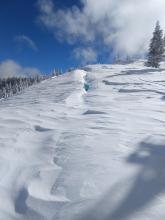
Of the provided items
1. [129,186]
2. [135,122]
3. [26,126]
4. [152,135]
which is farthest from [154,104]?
[129,186]

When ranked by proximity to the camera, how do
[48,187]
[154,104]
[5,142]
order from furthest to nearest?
[154,104]
[5,142]
[48,187]

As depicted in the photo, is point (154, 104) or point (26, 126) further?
point (154, 104)

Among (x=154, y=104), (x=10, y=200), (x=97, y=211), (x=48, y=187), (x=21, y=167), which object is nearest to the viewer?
(x=97, y=211)

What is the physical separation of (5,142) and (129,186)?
11.0 ft

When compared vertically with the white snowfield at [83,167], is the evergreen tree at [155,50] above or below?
above

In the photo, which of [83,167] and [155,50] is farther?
[155,50]

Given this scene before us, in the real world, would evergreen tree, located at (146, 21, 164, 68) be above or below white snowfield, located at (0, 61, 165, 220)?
above

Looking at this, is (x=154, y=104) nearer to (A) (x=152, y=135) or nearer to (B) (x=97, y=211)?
(A) (x=152, y=135)

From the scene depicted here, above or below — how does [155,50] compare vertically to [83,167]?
above

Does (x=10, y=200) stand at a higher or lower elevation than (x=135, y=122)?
lower

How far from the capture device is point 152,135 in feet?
Answer: 22.5

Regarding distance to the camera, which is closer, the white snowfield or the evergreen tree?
the white snowfield

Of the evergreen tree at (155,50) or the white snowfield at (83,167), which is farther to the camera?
the evergreen tree at (155,50)

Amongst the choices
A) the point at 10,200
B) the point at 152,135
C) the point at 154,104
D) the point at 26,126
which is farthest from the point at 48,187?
the point at 154,104
